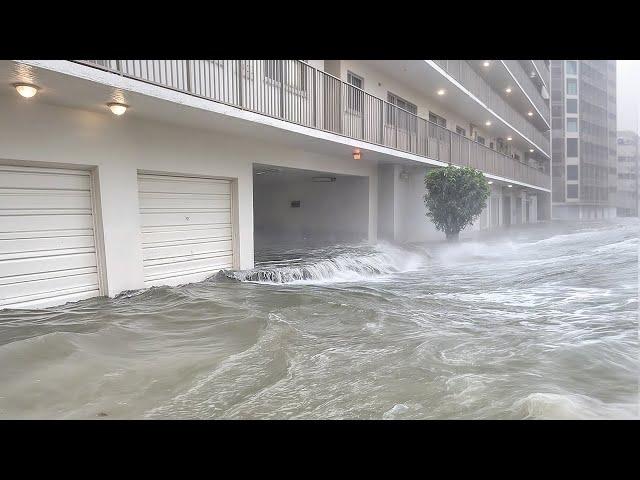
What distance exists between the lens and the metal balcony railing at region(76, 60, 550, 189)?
7.04 meters

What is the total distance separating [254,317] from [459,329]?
2.75 metres

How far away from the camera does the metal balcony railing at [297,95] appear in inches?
277

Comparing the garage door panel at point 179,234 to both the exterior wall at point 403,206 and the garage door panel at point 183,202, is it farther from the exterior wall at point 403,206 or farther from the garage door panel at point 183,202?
the exterior wall at point 403,206

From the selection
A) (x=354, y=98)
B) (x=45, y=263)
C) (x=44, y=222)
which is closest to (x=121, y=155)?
(x=44, y=222)

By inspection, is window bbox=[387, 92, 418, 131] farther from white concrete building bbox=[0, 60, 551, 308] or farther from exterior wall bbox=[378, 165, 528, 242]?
exterior wall bbox=[378, 165, 528, 242]

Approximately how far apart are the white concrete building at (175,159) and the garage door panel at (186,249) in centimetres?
3

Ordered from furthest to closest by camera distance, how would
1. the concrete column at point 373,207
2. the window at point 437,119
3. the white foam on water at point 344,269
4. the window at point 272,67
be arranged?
1. the window at point 437,119
2. the concrete column at point 373,207
3. the window at point 272,67
4. the white foam on water at point 344,269

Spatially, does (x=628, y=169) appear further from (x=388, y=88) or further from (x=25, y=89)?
(x=25, y=89)

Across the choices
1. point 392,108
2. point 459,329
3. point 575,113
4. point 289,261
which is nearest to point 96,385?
point 459,329

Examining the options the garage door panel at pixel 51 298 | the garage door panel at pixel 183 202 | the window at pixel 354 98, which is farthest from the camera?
the window at pixel 354 98

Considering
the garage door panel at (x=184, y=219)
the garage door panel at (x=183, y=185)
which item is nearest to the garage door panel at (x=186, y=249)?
the garage door panel at (x=184, y=219)

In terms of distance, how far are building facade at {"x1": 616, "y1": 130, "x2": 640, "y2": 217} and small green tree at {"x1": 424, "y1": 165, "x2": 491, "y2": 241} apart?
72.3 meters

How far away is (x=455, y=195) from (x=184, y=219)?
9526mm

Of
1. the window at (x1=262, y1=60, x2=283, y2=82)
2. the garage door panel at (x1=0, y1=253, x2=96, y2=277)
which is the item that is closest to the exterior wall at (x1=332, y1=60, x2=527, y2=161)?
the window at (x1=262, y1=60, x2=283, y2=82)
